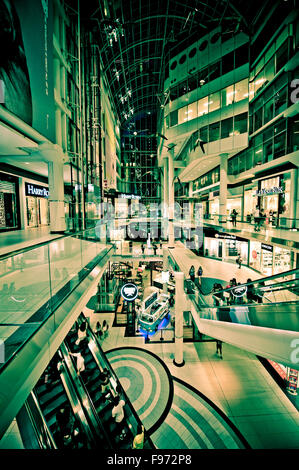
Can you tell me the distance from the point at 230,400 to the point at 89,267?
711cm

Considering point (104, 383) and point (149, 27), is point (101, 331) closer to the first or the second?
point (104, 383)

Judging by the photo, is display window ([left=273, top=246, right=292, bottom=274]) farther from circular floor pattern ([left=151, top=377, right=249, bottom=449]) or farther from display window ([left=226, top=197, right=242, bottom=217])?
display window ([left=226, top=197, right=242, bottom=217])

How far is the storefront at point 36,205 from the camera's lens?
13.0m

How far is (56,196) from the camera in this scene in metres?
9.38

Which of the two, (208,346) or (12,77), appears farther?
(208,346)

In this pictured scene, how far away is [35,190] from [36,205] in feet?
6.08

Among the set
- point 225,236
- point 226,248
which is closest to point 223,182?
point 225,236

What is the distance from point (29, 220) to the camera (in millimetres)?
13656

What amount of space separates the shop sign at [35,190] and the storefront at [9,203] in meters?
0.88

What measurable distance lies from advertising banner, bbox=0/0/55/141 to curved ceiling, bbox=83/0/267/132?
4503 millimetres

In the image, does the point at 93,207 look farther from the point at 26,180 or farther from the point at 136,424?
the point at 136,424

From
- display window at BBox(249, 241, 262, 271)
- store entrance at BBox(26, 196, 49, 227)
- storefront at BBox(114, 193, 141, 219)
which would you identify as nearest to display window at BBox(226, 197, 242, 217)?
display window at BBox(249, 241, 262, 271)

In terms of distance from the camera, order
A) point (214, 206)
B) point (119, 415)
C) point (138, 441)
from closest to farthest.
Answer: point (138, 441) < point (119, 415) < point (214, 206)

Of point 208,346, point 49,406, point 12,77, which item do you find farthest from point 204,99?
point 49,406
